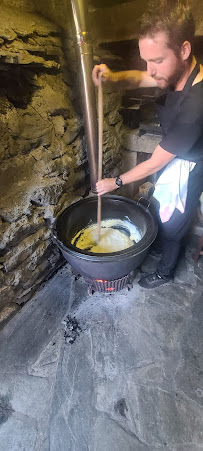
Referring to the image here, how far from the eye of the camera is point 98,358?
6.36 feet

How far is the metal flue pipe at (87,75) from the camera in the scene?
1484 mm

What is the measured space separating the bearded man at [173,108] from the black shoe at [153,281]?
0.35 m

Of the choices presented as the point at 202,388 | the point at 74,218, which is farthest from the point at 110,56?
the point at 202,388

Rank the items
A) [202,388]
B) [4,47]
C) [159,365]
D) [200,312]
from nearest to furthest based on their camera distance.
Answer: [4,47] < [202,388] < [159,365] < [200,312]

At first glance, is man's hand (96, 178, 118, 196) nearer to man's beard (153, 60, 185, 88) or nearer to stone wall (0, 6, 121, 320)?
stone wall (0, 6, 121, 320)

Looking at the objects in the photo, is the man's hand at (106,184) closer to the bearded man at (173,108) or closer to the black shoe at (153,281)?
the bearded man at (173,108)

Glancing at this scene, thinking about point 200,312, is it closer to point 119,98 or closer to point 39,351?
point 39,351

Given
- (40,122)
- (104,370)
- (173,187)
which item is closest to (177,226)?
(173,187)

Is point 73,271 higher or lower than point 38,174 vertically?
lower

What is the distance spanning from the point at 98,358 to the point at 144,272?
95 cm

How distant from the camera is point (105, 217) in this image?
237 centimetres

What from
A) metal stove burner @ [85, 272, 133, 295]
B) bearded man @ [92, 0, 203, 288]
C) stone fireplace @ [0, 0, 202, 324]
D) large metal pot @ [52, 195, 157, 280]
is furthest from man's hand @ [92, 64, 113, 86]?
metal stove burner @ [85, 272, 133, 295]

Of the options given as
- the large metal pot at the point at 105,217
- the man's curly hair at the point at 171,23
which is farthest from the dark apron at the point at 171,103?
the large metal pot at the point at 105,217

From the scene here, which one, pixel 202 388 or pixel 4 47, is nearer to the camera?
pixel 4 47
